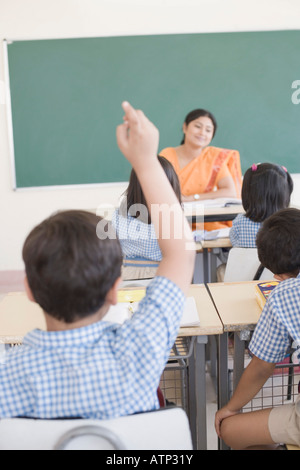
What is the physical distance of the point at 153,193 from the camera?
34.7 inches

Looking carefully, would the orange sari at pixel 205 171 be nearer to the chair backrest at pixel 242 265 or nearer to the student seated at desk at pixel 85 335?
the chair backrest at pixel 242 265

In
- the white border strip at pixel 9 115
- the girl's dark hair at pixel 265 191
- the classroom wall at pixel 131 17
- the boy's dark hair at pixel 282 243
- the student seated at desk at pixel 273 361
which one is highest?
the classroom wall at pixel 131 17

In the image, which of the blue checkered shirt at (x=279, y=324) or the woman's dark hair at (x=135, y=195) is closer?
the blue checkered shirt at (x=279, y=324)

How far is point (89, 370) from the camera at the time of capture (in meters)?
0.83

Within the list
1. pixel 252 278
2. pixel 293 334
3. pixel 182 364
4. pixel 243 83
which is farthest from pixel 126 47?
pixel 293 334

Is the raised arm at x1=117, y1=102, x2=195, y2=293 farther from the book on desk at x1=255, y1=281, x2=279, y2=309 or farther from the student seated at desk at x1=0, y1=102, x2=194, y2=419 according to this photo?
the book on desk at x1=255, y1=281, x2=279, y2=309

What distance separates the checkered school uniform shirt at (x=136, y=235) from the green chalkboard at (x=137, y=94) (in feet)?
7.96

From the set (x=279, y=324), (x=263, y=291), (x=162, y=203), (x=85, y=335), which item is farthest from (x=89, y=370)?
(x=263, y=291)

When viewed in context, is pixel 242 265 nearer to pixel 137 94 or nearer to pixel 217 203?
pixel 217 203

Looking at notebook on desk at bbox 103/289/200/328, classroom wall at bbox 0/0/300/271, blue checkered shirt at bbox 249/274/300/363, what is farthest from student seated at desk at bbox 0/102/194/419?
classroom wall at bbox 0/0/300/271

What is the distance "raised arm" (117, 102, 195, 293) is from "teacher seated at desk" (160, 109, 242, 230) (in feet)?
9.43

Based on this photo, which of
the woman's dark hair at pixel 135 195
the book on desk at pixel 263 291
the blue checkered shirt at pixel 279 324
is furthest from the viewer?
the woman's dark hair at pixel 135 195

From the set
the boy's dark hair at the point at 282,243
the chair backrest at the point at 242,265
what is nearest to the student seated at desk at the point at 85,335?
the boy's dark hair at the point at 282,243

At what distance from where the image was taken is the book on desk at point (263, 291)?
5.26 ft
